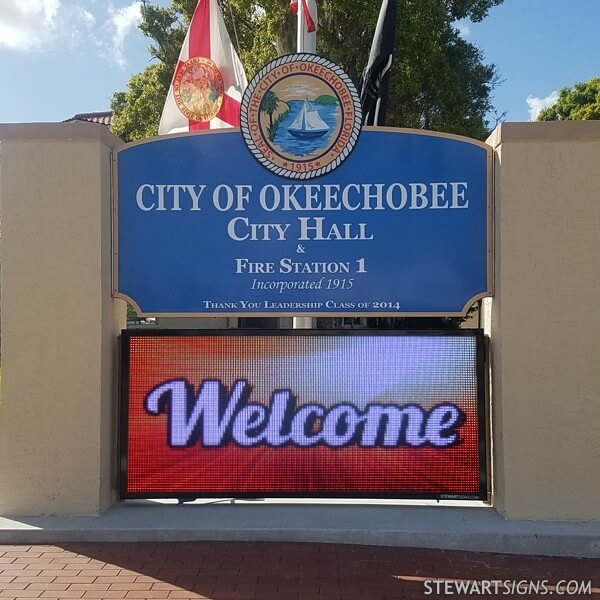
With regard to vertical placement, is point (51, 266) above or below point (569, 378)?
above

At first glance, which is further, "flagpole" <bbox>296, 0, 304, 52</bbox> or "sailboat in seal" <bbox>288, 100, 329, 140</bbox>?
"flagpole" <bbox>296, 0, 304, 52</bbox>

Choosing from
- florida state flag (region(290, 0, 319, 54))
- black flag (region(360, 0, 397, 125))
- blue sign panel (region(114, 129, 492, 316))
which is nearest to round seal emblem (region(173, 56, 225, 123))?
florida state flag (region(290, 0, 319, 54))

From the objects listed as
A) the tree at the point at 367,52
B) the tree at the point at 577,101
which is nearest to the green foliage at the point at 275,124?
the tree at the point at 367,52

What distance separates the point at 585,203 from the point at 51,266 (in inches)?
171

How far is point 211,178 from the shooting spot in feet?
18.1

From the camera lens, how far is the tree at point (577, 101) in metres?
35.1

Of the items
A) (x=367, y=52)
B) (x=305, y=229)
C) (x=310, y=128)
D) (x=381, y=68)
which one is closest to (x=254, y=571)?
(x=305, y=229)

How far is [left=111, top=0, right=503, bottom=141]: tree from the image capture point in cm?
1483

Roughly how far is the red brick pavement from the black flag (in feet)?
14.8

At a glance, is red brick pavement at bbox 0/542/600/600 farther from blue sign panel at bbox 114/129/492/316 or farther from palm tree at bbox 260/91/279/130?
palm tree at bbox 260/91/279/130

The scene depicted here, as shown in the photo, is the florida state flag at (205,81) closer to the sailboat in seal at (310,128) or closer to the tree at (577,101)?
the sailboat in seal at (310,128)

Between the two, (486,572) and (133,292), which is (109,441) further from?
(486,572)

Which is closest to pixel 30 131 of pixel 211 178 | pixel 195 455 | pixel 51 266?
pixel 51 266

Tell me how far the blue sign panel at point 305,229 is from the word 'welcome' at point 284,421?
2.36ft
